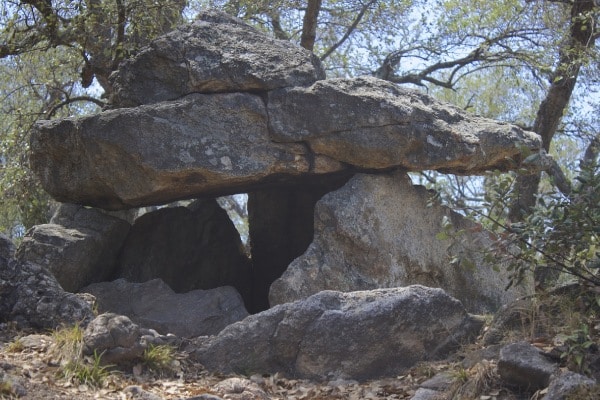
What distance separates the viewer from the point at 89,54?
41.3 ft

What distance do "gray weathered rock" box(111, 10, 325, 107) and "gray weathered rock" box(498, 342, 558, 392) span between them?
180 inches

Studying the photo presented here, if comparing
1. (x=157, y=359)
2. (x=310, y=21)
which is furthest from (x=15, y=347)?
(x=310, y=21)

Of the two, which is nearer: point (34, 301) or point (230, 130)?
point (34, 301)

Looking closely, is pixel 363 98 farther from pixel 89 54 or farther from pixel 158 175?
pixel 89 54

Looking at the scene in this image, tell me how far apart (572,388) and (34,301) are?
4.36 meters

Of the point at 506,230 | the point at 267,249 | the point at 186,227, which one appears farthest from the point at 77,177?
the point at 506,230

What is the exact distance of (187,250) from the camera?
11289 mm

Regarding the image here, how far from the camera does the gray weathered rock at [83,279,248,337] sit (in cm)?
912

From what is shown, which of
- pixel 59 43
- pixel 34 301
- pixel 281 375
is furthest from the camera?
pixel 59 43

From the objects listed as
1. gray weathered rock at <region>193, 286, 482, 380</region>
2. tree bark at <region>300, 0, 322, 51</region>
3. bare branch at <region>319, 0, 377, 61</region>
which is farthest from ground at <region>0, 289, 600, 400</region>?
bare branch at <region>319, 0, 377, 61</region>

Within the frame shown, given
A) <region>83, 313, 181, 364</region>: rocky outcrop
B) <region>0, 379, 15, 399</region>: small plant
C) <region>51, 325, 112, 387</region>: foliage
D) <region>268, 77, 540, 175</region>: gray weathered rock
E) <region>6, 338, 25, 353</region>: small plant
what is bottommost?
<region>0, 379, 15, 399</region>: small plant

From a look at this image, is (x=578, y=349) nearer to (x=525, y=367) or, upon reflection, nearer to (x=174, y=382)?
(x=525, y=367)

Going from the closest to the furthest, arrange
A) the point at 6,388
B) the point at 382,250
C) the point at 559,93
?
1. the point at 6,388
2. the point at 382,250
3. the point at 559,93

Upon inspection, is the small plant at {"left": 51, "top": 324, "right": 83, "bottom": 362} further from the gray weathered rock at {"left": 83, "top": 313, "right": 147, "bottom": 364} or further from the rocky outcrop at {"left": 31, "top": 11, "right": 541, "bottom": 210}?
the rocky outcrop at {"left": 31, "top": 11, "right": 541, "bottom": 210}
